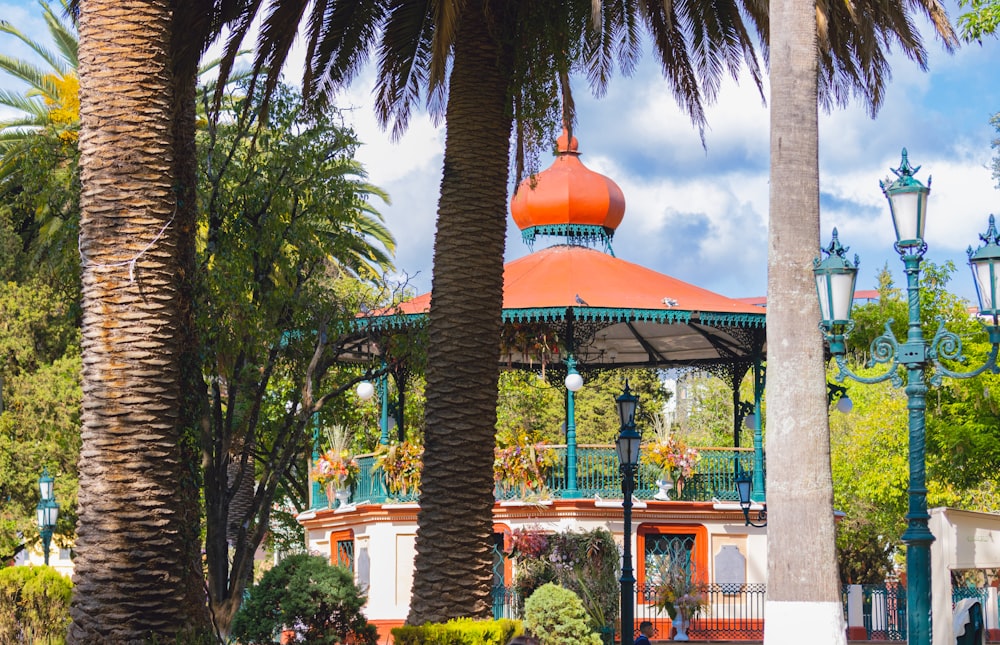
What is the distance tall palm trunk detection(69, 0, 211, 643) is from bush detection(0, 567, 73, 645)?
851cm

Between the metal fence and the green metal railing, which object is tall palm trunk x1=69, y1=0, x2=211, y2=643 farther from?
the metal fence

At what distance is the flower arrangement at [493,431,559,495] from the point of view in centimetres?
2258

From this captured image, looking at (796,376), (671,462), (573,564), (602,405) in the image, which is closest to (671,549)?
(671,462)

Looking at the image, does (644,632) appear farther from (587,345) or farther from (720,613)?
(587,345)

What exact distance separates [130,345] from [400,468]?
13.4 meters

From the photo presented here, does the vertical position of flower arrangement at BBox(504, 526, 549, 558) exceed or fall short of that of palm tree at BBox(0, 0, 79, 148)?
it falls short

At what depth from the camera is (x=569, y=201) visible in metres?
25.6

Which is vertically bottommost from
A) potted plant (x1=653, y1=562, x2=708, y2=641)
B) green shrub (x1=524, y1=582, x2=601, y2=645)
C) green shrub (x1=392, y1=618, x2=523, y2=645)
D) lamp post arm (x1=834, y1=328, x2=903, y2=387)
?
potted plant (x1=653, y1=562, x2=708, y2=641)

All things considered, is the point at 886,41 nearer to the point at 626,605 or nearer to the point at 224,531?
the point at 626,605

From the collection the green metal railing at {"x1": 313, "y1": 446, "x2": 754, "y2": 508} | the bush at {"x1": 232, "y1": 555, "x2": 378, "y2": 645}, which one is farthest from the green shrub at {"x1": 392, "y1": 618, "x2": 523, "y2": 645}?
the green metal railing at {"x1": 313, "y1": 446, "x2": 754, "y2": 508}

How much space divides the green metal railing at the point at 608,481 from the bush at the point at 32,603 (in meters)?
5.62

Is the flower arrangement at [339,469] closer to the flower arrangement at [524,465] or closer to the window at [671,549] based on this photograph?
the flower arrangement at [524,465]

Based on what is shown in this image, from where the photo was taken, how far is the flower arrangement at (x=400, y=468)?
909 inches

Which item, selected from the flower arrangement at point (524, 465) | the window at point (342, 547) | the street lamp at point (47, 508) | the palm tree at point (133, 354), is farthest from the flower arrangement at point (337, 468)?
the palm tree at point (133, 354)
